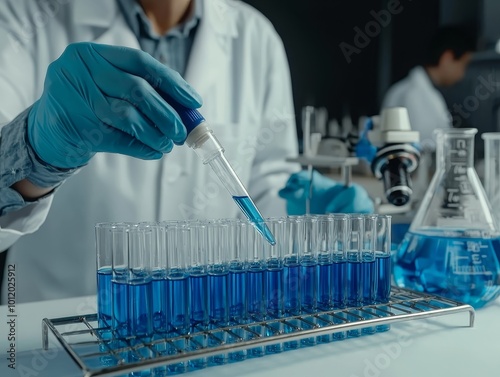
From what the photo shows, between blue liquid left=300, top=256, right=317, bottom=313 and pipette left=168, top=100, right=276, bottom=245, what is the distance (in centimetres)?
7

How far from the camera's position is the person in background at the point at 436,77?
252cm

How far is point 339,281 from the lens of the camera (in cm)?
97

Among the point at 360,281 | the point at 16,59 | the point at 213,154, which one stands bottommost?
the point at 360,281

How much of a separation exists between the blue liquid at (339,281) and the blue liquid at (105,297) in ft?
1.28

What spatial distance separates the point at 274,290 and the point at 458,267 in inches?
16.7

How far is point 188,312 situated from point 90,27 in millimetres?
1057

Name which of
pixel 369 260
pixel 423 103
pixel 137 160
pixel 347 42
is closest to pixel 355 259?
pixel 369 260

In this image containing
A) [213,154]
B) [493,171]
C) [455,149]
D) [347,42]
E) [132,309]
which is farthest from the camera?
[347,42]

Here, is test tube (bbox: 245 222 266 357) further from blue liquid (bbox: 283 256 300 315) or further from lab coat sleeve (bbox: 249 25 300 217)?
lab coat sleeve (bbox: 249 25 300 217)

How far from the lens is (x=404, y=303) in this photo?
3.29 ft

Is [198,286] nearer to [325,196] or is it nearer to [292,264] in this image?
[292,264]

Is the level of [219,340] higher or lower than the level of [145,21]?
lower

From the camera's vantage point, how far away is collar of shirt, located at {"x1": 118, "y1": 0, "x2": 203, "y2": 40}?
160 centimetres

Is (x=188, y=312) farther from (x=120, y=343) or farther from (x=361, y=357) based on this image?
(x=361, y=357)
